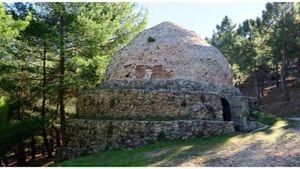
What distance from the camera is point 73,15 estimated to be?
18422 millimetres

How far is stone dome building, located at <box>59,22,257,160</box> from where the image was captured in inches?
602

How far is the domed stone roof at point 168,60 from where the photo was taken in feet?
60.2

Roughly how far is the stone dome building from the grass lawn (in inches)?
34.3

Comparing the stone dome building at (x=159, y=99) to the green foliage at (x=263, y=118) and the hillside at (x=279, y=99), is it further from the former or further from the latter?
the hillside at (x=279, y=99)

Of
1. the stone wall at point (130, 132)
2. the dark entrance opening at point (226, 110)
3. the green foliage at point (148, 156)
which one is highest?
the dark entrance opening at point (226, 110)

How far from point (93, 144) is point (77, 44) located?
17.0ft

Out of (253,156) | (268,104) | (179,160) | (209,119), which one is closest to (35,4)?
(209,119)

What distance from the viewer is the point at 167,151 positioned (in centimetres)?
1248

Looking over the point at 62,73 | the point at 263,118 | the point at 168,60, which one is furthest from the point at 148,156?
the point at 263,118

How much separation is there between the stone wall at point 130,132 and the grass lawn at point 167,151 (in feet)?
1.43

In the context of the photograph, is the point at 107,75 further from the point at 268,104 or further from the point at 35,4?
the point at 268,104

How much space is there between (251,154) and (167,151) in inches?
105

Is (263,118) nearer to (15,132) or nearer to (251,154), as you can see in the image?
(251,154)

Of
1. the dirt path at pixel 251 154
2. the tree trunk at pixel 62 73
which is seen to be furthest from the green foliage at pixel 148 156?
the tree trunk at pixel 62 73
